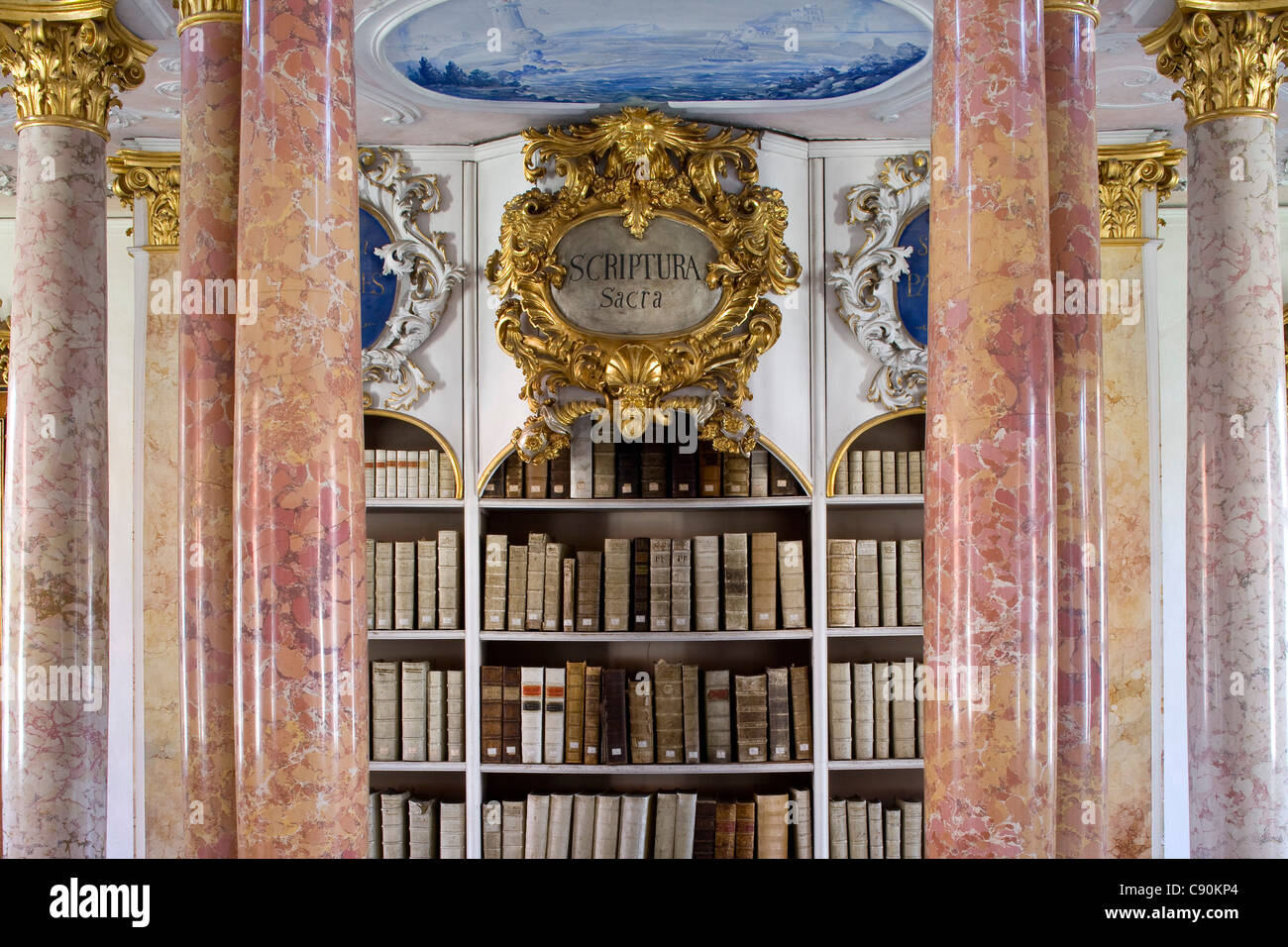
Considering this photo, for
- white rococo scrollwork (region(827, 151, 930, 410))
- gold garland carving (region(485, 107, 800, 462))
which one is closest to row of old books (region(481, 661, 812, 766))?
gold garland carving (region(485, 107, 800, 462))

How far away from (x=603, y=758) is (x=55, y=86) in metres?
3.77

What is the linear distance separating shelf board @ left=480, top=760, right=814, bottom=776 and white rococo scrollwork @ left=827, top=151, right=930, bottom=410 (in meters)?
1.91

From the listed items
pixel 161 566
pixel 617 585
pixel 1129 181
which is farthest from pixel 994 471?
pixel 161 566

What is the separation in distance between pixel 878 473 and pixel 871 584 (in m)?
0.58

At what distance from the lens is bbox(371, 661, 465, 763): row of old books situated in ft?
18.7

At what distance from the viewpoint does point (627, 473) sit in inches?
228

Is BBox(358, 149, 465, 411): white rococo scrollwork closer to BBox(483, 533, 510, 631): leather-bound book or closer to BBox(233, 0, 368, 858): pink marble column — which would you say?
BBox(483, 533, 510, 631): leather-bound book

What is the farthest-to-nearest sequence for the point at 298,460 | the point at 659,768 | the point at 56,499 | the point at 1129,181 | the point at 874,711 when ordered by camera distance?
the point at 1129,181 → the point at 874,711 → the point at 659,768 → the point at 56,499 → the point at 298,460

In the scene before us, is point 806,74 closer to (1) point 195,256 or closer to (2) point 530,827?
(1) point 195,256

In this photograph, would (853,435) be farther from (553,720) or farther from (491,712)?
(491,712)

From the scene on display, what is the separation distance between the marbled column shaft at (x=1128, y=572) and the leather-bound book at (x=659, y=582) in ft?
7.45

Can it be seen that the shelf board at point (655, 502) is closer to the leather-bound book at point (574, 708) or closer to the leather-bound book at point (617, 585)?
the leather-bound book at point (617, 585)

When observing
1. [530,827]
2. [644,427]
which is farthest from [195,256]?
[530,827]

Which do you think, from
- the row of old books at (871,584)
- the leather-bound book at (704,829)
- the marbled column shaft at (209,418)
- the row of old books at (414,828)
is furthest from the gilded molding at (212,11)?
the leather-bound book at (704,829)
